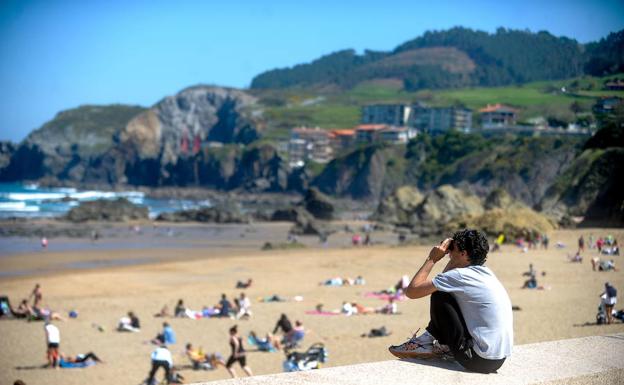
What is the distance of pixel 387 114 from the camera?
395ft

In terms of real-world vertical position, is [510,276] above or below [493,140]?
below

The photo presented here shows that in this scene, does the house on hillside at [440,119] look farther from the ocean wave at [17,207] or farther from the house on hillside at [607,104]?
the house on hillside at [607,104]

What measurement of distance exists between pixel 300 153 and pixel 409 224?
196ft

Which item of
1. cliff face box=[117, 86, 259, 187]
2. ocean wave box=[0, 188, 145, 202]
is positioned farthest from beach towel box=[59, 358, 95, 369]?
cliff face box=[117, 86, 259, 187]

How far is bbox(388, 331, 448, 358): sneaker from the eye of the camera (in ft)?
14.0

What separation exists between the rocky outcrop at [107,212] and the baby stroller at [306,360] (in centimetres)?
4239

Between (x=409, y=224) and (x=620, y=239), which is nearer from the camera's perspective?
(x=620, y=239)

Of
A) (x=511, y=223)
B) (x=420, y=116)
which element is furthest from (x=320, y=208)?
(x=420, y=116)

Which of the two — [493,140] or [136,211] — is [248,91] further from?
[136,211]

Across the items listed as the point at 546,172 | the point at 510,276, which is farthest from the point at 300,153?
the point at 510,276

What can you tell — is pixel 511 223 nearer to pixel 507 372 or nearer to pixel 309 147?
pixel 507 372

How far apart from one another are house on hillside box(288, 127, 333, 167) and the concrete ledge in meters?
100

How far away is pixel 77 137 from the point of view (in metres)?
148

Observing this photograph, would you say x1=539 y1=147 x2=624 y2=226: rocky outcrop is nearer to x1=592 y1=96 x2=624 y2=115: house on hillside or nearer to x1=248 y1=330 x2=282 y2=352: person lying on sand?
x1=592 y1=96 x2=624 y2=115: house on hillside
